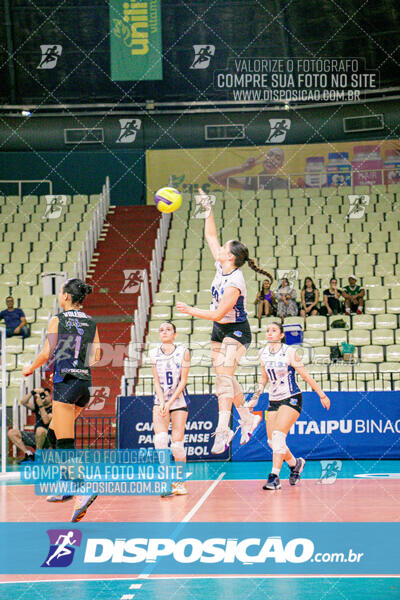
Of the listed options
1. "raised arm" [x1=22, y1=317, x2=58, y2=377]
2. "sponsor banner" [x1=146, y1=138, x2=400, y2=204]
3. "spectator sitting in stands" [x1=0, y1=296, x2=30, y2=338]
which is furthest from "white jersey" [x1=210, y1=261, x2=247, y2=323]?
"sponsor banner" [x1=146, y1=138, x2=400, y2=204]

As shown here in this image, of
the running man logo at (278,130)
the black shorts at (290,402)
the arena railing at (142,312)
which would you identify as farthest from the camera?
the running man logo at (278,130)

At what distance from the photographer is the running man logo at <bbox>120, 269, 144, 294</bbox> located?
68.7ft

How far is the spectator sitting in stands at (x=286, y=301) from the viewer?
17875 millimetres

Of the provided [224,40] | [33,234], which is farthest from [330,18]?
[33,234]

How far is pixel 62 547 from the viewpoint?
22.0ft

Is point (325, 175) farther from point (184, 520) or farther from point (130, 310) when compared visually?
point (184, 520)

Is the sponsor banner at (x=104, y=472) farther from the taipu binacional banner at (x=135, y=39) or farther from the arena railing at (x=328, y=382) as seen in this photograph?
the taipu binacional banner at (x=135, y=39)

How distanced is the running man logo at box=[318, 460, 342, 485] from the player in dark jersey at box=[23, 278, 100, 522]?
5.17 meters

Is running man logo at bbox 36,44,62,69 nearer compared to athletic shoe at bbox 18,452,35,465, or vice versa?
athletic shoe at bbox 18,452,35,465

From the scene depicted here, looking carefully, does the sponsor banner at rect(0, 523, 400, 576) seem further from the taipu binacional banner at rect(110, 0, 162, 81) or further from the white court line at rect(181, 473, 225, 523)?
the taipu binacional banner at rect(110, 0, 162, 81)

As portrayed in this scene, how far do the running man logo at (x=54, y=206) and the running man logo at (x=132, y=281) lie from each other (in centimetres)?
282

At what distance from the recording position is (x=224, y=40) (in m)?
26.1

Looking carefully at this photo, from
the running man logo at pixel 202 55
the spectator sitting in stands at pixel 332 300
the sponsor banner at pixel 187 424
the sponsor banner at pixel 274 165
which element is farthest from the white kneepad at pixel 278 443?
the running man logo at pixel 202 55

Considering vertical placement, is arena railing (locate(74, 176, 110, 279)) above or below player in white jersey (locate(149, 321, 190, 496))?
above
